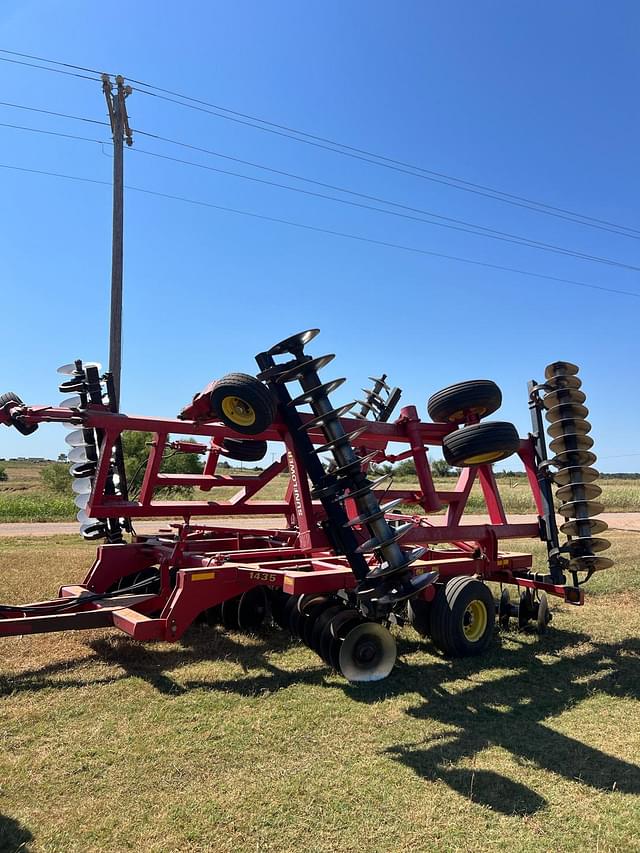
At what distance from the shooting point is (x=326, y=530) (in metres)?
5.61

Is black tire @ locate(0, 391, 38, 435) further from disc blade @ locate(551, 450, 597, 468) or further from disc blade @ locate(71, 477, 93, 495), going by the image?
disc blade @ locate(551, 450, 597, 468)

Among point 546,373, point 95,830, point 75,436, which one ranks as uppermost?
point 546,373

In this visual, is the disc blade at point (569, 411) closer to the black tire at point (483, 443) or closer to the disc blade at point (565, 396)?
the disc blade at point (565, 396)

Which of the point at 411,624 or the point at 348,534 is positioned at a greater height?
the point at 348,534

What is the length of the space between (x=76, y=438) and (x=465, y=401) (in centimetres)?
450

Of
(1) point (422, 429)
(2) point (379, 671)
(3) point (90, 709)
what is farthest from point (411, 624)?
(3) point (90, 709)

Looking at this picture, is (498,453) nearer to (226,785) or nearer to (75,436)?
(226,785)

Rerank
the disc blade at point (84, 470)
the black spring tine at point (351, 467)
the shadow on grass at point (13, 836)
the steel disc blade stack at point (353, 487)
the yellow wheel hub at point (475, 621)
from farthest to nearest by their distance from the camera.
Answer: the disc blade at point (84, 470), the yellow wheel hub at point (475, 621), the black spring tine at point (351, 467), the steel disc blade stack at point (353, 487), the shadow on grass at point (13, 836)

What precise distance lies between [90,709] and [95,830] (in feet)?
5.48

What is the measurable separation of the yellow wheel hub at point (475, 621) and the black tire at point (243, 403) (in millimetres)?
2805

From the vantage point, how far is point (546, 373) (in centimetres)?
693

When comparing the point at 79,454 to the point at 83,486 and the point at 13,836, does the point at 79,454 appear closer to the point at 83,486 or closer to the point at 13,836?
the point at 83,486

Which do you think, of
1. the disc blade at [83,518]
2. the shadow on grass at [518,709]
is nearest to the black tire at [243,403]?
the shadow on grass at [518,709]

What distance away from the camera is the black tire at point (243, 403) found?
17.2ft
